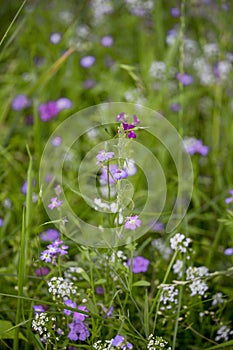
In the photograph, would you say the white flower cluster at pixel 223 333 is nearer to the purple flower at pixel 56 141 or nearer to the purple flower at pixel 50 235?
the purple flower at pixel 50 235

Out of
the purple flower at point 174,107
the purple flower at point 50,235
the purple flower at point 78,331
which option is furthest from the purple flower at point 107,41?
the purple flower at point 78,331

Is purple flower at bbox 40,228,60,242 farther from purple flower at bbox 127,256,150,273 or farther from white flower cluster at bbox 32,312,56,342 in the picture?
white flower cluster at bbox 32,312,56,342

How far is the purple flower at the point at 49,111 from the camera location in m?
2.17

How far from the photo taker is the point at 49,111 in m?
2.18

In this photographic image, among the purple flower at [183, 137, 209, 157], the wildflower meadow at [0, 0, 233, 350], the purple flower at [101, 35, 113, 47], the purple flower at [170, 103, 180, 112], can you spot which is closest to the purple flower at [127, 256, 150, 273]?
the wildflower meadow at [0, 0, 233, 350]

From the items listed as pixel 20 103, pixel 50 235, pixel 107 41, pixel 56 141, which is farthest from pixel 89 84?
pixel 50 235

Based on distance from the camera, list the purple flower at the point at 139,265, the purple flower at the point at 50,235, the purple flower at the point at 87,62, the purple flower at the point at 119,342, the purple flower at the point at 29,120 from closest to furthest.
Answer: the purple flower at the point at 119,342, the purple flower at the point at 139,265, the purple flower at the point at 50,235, the purple flower at the point at 29,120, the purple flower at the point at 87,62

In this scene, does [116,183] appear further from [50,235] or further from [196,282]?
[50,235]

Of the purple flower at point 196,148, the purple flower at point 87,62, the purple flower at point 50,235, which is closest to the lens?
the purple flower at point 50,235

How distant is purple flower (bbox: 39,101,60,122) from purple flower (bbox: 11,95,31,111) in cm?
7

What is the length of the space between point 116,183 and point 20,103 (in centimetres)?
111

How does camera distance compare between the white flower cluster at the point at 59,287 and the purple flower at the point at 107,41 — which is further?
the purple flower at the point at 107,41

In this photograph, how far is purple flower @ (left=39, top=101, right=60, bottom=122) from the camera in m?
2.17

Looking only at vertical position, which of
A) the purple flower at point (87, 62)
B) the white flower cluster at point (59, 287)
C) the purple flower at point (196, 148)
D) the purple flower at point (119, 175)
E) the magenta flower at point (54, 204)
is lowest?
the white flower cluster at point (59, 287)
